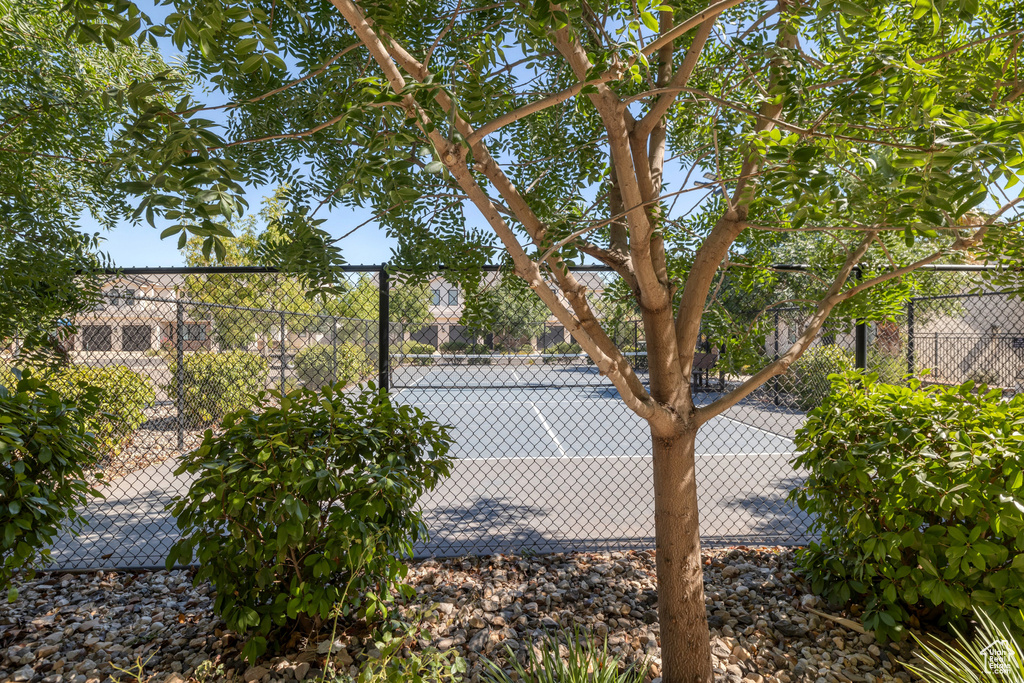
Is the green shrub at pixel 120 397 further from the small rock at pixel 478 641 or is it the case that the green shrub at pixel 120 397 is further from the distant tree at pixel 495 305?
the small rock at pixel 478 641

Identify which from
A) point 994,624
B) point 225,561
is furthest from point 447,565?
point 994,624

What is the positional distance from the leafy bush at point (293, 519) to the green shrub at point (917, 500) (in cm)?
208

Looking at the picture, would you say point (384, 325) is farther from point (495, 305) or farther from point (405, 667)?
point (405, 667)

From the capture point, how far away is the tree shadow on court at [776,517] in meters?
4.30

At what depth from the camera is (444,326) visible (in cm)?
702

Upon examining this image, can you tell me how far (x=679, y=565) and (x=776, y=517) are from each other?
295 cm

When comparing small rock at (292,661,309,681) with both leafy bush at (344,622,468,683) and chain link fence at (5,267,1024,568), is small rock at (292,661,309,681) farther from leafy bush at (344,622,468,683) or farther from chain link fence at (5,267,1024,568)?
chain link fence at (5,267,1024,568)

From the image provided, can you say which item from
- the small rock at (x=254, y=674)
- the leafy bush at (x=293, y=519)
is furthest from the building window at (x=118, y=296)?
the small rock at (x=254, y=674)

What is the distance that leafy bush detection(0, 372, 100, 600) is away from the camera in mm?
2346

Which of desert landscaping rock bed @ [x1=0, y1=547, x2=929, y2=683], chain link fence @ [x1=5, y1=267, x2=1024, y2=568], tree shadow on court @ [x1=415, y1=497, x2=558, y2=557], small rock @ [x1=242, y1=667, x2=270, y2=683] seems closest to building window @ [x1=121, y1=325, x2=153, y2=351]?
chain link fence @ [x1=5, y1=267, x2=1024, y2=568]

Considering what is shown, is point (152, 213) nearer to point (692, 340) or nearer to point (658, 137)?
point (692, 340)

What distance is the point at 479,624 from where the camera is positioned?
9.39ft

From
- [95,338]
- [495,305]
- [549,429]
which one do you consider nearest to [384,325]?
[495,305]

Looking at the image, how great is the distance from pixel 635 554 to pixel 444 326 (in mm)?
4002
